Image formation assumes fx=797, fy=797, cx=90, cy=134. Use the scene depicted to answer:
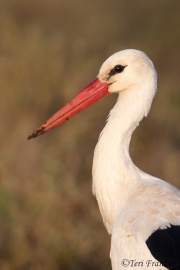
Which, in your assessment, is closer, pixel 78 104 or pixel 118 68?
pixel 118 68

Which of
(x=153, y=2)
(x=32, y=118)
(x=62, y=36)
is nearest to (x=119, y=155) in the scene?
(x=32, y=118)

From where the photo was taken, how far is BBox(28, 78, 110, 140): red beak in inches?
199

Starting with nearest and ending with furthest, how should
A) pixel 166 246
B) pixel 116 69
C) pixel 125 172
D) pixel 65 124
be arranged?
pixel 166 246, pixel 125 172, pixel 116 69, pixel 65 124

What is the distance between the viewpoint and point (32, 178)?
286 inches

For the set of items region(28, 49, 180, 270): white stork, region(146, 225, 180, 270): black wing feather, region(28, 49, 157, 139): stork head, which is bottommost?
region(146, 225, 180, 270): black wing feather

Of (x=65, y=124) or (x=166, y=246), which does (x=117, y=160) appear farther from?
(x=65, y=124)

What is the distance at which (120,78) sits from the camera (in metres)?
4.93

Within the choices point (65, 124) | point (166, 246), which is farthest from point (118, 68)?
point (65, 124)

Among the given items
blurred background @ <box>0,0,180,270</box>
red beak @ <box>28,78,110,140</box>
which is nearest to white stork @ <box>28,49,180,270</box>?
red beak @ <box>28,78,110,140</box>

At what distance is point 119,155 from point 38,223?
73.3 inches

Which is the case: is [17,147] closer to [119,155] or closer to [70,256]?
[70,256]

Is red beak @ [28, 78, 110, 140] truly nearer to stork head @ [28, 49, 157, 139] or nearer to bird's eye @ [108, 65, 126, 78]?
stork head @ [28, 49, 157, 139]

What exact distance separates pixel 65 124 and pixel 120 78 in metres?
3.34

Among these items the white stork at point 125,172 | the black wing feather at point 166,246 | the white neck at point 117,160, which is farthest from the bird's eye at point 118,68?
the black wing feather at point 166,246
